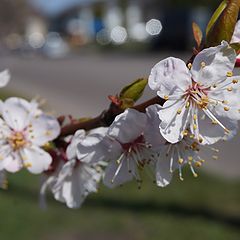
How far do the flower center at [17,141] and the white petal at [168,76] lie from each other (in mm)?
428

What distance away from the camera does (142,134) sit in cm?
108

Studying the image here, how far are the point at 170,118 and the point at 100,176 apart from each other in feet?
1.20

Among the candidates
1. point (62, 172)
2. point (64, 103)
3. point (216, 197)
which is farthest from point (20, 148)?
point (64, 103)

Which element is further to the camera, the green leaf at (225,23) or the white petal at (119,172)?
the white petal at (119,172)

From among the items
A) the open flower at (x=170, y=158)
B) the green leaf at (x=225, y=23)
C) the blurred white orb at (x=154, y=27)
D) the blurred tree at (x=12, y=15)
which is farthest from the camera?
the blurred tree at (x=12, y=15)

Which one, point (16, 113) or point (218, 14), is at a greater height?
point (218, 14)

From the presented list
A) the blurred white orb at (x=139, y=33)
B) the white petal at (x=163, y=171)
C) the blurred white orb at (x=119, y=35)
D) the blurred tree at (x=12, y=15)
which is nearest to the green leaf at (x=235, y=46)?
the white petal at (x=163, y=171)

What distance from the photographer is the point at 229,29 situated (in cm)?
95

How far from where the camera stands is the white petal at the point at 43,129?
122cm

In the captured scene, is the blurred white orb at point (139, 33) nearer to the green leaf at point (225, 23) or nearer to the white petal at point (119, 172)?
the white petal at point (119, 172)

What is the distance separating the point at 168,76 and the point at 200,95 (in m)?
0.09

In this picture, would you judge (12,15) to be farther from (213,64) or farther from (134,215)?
(213,64)

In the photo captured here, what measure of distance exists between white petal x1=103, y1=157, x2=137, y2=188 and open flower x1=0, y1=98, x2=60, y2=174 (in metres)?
0.14

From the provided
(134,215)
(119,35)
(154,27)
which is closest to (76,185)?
(134,215)
